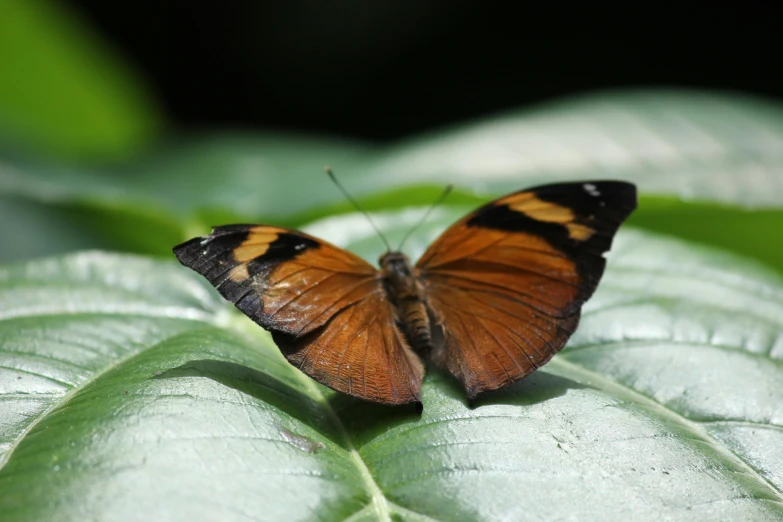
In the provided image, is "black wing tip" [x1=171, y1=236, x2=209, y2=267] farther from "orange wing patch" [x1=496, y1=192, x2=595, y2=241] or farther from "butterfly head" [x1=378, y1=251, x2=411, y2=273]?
"orange wing patch" [x1=496, y1=192, x2=595, y2=241]

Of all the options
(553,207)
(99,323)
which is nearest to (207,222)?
(99,323)

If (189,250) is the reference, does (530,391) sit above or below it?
below

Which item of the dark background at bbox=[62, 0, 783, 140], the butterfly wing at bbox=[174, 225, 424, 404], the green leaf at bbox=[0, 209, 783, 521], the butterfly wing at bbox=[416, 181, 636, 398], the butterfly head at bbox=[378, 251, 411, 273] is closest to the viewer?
the green leaf at bbox=[0, 209, 783, 521]

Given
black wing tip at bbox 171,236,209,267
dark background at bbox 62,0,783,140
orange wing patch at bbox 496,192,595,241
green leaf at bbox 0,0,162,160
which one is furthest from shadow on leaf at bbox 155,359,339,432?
dark background at bbox 62,0,783,140

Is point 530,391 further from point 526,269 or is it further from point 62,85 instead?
point 62,85

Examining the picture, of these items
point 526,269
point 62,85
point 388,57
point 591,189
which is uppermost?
point 62,85

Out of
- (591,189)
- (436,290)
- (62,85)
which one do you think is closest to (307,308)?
(436,290)

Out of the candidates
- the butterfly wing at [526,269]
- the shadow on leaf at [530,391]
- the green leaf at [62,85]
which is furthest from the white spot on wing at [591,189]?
the green leaf at [62,85]
